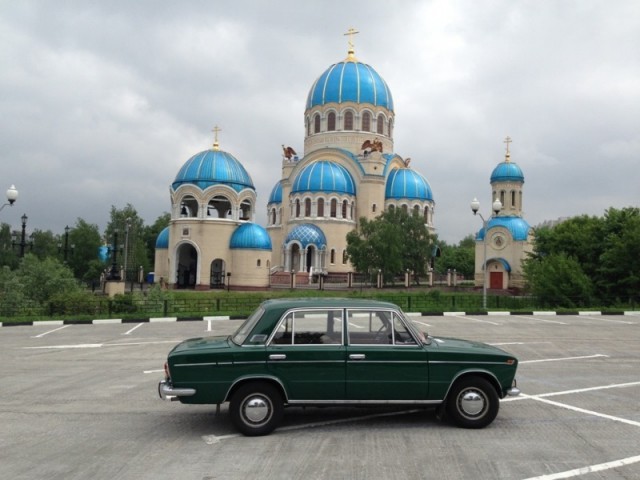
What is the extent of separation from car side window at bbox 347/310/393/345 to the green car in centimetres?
1

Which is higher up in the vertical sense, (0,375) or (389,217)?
(389,217)

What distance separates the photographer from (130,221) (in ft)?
210

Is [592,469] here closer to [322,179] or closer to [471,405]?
[471,405]

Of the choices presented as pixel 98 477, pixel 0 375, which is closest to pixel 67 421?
pixel 98 477

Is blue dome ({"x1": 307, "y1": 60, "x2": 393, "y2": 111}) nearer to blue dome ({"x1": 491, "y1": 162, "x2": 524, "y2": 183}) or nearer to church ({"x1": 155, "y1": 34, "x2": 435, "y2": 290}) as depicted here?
church ({"x1": 155, "y1": 34, "x2": 435, "y2": 290})

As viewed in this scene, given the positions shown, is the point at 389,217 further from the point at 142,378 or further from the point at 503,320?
the point at 142,378

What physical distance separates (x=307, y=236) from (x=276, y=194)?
32.5 ft

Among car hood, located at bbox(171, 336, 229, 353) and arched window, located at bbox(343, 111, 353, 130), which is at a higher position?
arched window, located at bbox(343, 111, 353, 130)

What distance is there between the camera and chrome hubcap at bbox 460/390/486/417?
6652 mm

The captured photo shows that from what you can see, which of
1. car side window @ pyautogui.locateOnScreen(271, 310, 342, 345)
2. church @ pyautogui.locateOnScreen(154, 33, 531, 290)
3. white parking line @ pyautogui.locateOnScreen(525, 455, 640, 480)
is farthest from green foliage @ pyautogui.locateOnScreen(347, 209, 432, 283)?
white parking line @ pyautogui.locateOnScreen(525, 455, 640, 480)

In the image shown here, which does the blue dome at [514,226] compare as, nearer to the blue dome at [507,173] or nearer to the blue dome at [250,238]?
the blue dome at [507,173]

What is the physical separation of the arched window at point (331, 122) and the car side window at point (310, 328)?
150ft

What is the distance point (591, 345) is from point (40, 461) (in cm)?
1256

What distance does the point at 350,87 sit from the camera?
166 ft
